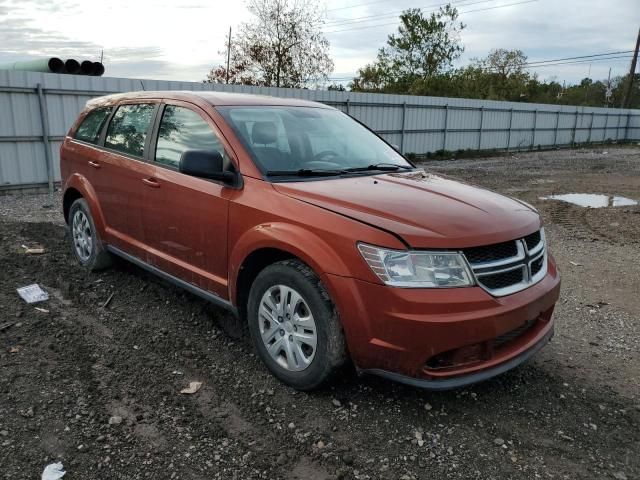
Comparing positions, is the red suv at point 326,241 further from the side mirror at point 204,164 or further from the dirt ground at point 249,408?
the dirt ground at point 249,408

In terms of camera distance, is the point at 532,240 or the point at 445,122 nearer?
the point at 532,240

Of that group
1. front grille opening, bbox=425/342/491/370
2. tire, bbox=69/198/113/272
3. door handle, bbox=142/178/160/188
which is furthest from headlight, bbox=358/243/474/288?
tire, bbox=69/198/113/272

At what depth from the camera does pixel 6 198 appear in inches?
419

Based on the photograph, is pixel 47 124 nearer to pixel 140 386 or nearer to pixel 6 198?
pixel 6 198

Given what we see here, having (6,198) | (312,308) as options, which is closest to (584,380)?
(312,308)

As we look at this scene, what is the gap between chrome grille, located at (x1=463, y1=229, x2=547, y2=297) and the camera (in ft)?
9.25

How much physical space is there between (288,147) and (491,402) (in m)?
2.15

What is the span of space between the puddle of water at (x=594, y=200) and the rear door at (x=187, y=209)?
9.18 meters

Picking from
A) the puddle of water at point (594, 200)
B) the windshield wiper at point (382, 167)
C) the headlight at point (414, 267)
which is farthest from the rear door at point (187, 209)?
the puddle of water at point (594, 200)

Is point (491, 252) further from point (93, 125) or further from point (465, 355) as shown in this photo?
point (93, 125)

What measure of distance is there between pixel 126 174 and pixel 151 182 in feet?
1.52

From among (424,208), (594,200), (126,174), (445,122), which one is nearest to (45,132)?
(126,174)

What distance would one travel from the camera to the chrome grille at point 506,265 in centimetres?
282

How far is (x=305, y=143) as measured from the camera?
12.9 feet
